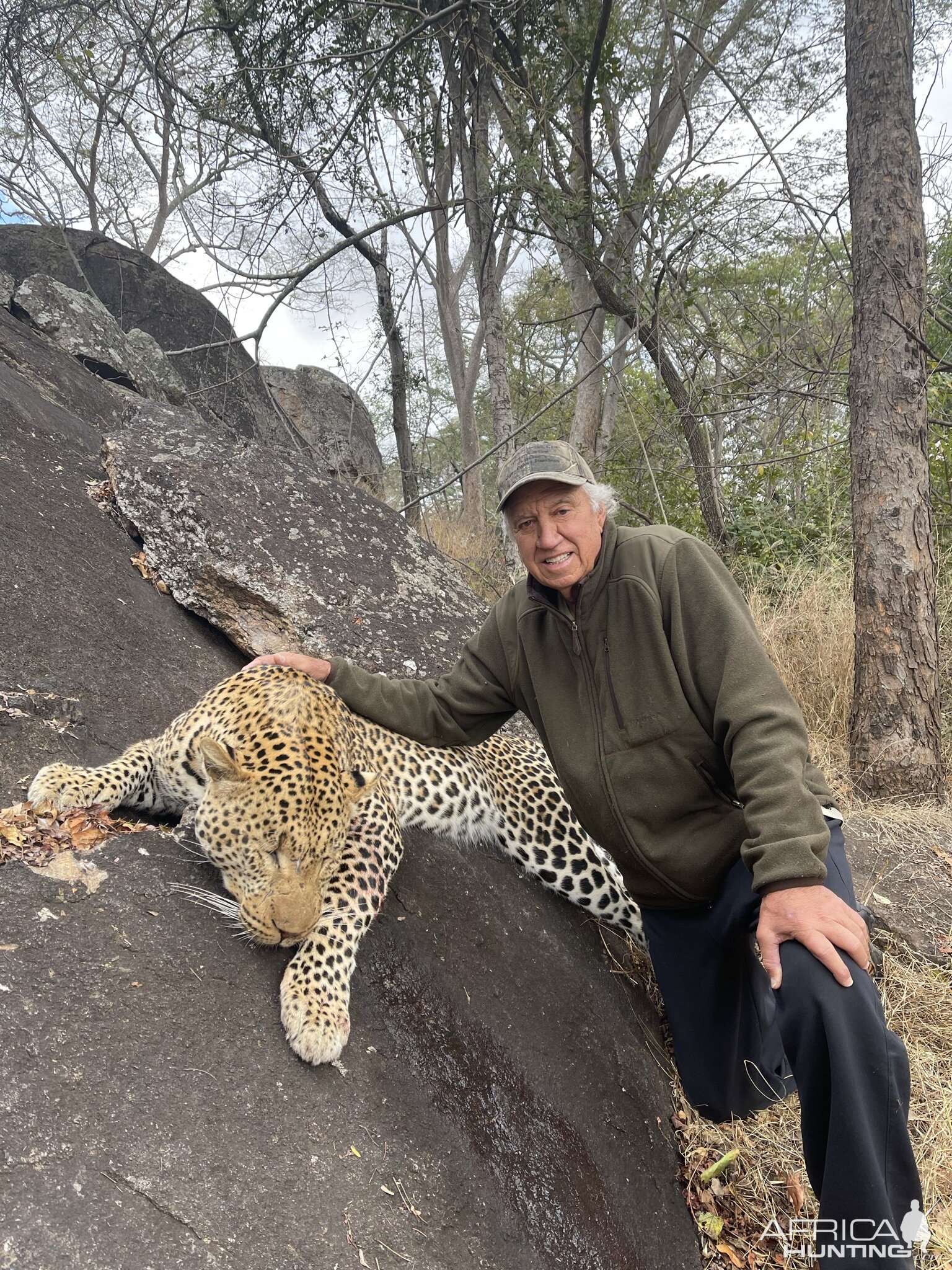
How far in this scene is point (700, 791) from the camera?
3449 millimetres

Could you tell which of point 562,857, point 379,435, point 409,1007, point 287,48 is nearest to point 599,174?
point 287,48

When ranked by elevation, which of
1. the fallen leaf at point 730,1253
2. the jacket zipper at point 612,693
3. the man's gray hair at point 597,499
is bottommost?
the fallen leaf at point 730,1253

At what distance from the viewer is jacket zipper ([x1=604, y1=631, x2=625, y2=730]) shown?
3.53 m

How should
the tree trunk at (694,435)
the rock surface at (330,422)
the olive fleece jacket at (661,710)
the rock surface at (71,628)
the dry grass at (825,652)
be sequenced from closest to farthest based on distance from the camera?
the olive fleece jacket at (661,710)
the rock surface at (71,628)
the dry grass at (825,652)
the tree trunk at (694,435)
the rock surface at (330,422)

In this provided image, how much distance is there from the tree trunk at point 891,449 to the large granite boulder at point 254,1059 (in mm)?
3438

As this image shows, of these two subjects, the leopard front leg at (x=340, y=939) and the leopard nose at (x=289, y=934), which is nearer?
the leopard front leg at (x=340, y=939)

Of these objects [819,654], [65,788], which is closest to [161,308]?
[819,654]

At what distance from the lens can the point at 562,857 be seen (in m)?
4.70

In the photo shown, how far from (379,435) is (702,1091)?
1908cm

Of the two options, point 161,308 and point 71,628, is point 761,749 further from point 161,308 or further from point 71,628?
point 161,308

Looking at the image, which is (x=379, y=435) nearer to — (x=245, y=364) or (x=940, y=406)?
(x=245, y=364)

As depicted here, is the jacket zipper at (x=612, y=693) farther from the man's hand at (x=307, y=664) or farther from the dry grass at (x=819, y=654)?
the dry grass at (x=819, y=654)

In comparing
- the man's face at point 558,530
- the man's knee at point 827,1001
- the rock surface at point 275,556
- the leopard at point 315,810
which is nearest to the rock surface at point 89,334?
the rock surface at point 275,556

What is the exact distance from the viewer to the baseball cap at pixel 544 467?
3.45m
